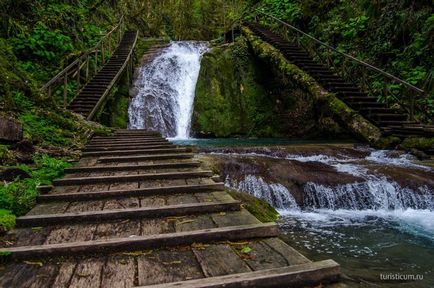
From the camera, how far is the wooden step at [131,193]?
303 cm

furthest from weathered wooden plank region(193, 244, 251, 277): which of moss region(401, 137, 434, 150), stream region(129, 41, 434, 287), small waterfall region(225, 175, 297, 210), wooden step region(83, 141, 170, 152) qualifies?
moss region(401, 137, 434, 150)

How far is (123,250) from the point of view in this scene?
2080 millimetres

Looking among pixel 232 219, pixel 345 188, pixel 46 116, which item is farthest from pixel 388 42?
pixel 232 219

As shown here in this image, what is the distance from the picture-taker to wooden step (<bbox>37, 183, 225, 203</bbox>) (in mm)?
3033

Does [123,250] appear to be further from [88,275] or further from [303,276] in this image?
[303,276]

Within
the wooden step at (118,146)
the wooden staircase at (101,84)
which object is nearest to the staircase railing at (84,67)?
the wooden staircase at (101,84)

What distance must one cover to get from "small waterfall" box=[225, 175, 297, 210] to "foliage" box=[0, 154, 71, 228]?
12.1 ft

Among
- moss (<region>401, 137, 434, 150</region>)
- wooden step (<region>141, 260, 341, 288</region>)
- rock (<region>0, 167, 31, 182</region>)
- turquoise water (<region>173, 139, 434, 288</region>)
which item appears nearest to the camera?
wooden step (<region>141, 260, 341, 288</region>)

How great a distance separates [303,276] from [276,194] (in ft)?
17.8

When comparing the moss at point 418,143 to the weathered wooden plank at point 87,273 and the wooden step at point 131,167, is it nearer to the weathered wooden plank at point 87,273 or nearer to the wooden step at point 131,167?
the wooden step at point 131,167

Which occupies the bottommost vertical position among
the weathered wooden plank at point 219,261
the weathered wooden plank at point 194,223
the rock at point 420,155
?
the rock at point 420,155

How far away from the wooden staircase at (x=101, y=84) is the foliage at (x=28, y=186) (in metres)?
6.47

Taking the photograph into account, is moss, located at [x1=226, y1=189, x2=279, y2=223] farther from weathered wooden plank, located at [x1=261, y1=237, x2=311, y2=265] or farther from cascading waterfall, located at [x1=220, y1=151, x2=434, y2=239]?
weathered wooden plank, located at [x1=261, y1=237, x2=311, y2=265]

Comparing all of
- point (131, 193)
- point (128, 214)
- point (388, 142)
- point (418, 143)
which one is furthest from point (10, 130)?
point (418, 143)
